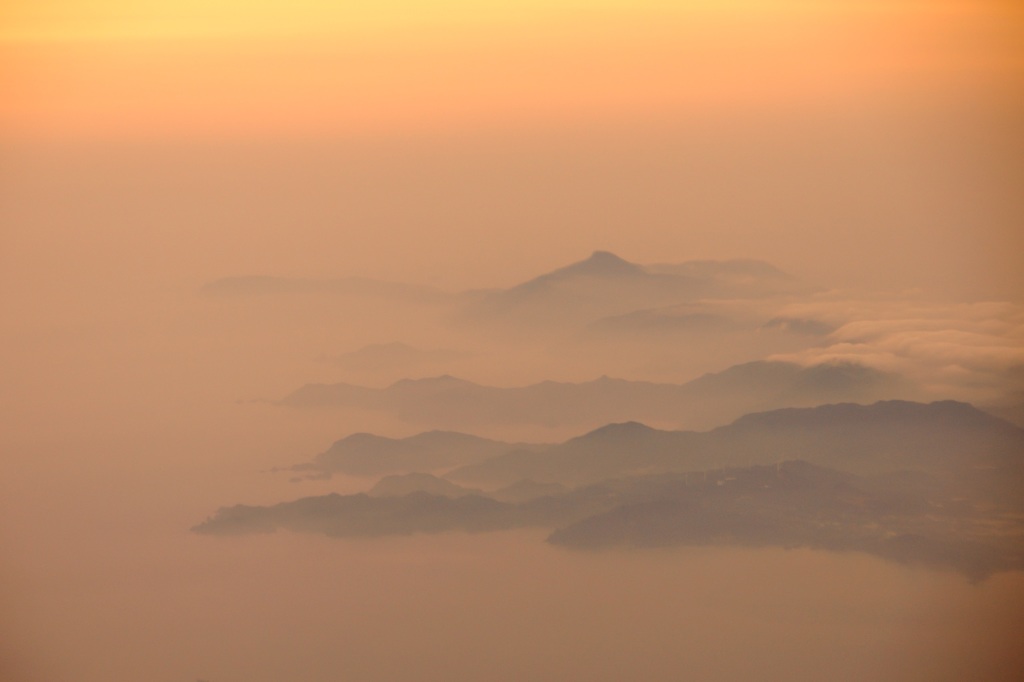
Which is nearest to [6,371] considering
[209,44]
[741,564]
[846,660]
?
[209,44]

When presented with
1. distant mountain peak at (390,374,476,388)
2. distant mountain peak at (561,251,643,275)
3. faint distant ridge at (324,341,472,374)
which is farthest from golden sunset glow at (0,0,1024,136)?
A: distant mountain peak at (390,374,476,388)

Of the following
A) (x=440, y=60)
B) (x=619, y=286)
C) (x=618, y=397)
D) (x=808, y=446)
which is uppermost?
(x=440, y=60)

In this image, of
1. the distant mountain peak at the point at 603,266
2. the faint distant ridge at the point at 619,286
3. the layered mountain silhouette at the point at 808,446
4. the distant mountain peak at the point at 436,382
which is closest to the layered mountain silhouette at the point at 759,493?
the layered mountain silhouette at the point at 808,446

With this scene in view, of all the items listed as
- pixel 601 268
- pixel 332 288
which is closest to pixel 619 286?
pixel 601 268

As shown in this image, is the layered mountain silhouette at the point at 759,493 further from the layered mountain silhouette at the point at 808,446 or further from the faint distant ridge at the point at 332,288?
the faint distant ridge at the point at 332,288

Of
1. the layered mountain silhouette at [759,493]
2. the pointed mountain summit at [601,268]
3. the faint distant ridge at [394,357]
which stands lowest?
the layered mountain silhouette at [759,493]

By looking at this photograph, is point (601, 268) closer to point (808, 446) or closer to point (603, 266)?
Answer: point (603, 266)

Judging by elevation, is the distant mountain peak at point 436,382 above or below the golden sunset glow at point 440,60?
below
